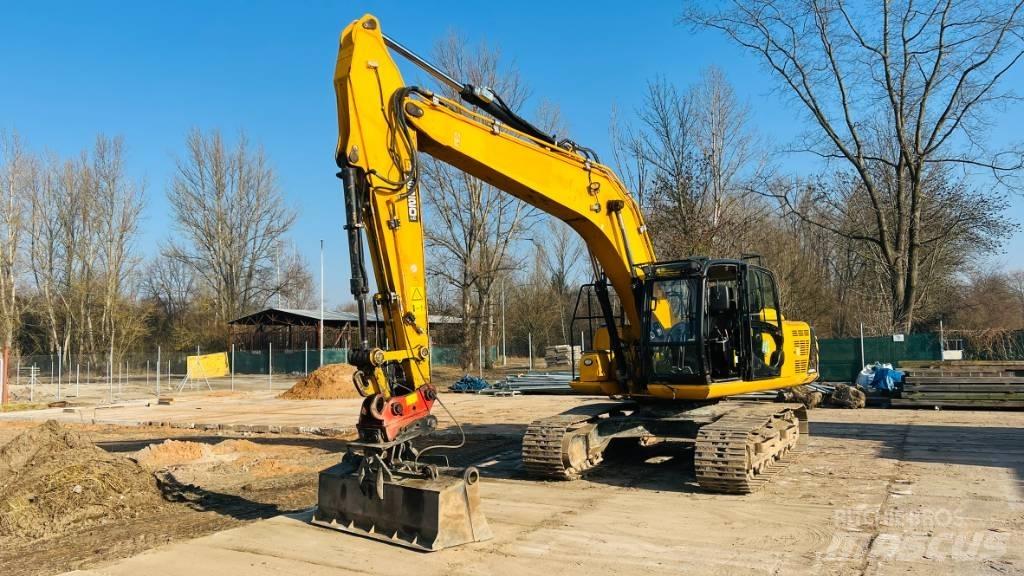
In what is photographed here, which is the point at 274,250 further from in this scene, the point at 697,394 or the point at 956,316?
the point at 697,394

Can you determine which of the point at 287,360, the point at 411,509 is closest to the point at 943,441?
the point at 411,509

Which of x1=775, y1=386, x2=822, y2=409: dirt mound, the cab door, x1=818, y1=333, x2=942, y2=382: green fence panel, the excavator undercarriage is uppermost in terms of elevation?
the cab door

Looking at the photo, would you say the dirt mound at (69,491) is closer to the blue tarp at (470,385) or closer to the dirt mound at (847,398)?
the dirt mound at (847,398)

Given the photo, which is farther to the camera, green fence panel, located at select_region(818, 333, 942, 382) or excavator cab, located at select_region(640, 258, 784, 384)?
green fence panel, located at select_region(818, 333, 942, 382)

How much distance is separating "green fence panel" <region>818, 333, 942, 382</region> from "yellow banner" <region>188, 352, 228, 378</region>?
2547cm

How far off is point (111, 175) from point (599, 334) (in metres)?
51.0

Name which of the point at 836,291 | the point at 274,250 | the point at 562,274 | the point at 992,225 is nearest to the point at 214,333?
the point at 274,250

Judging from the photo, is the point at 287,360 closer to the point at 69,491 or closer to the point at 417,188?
the point at 69,491

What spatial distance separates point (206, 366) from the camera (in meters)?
33.2

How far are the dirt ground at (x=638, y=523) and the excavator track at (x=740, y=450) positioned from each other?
209 millimetres

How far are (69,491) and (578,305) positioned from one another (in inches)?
228

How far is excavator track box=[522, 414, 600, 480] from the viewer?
27.7 ft

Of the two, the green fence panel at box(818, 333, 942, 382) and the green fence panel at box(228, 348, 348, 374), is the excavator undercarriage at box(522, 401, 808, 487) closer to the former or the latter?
the green fence panel at box(818, 333, 942, 382)

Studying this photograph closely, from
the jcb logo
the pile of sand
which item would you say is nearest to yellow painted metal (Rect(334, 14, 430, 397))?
the jcb logo
